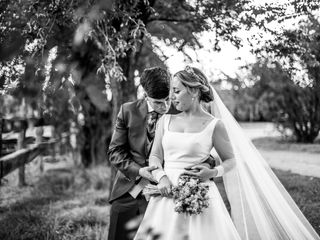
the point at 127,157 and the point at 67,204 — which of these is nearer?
the point at 127,157

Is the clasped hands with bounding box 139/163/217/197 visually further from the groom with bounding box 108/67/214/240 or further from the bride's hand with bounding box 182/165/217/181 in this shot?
the groom with bounding box 108/67/214/240

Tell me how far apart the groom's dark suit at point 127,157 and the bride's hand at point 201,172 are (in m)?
0.49

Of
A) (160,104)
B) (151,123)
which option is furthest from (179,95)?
(151,123)

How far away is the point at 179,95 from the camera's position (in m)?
2.67

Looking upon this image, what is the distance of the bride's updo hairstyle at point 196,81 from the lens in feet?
8.74

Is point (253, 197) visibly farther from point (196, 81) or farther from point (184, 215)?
point (196, 81)

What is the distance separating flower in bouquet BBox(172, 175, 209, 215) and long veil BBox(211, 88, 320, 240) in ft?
2.05

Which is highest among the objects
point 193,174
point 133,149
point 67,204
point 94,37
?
point 94,37

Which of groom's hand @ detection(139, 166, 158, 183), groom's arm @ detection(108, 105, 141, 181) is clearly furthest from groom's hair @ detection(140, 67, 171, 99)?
groom's hand @ detection(139, 166, 158, 183)

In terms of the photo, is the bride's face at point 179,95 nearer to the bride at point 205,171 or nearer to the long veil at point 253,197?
the bride at point 205,171

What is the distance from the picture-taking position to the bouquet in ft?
7.99

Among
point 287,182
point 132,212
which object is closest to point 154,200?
point 132,212

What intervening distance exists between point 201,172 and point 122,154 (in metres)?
0.71

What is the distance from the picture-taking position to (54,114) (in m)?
1.02
